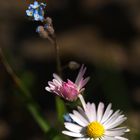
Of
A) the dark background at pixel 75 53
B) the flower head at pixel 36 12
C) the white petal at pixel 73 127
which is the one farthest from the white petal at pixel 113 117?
the dark background at pixel 75 53

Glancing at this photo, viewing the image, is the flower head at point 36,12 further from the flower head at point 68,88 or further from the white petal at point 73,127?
the white petal at point 73,127

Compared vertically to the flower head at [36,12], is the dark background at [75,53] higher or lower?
higher

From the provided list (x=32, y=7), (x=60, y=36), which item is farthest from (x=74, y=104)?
(x=60, y=36)

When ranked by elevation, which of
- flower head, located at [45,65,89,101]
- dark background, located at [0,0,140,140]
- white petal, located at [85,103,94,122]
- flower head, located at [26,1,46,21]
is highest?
dark background, located at [0,0,140,140]

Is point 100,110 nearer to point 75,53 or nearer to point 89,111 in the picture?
point 89,111

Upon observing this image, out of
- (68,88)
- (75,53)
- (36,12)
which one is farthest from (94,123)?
(75,53)

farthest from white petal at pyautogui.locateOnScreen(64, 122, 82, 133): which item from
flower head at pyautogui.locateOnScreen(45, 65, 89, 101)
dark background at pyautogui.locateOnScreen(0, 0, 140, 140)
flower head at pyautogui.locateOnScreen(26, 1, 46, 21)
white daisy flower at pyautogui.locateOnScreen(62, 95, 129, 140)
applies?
dark background at pyautogui.locateOnScreen(0, 0, 140, 140)

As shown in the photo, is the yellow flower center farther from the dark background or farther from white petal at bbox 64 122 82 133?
the dark background
